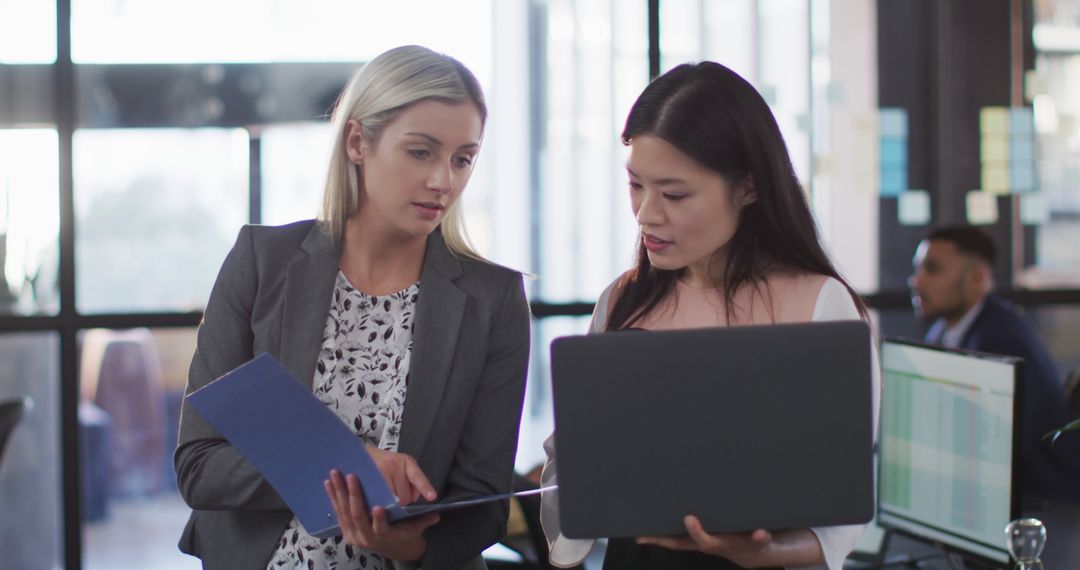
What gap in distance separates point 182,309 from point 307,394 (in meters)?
2.18

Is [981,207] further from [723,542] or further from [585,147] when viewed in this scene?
[723,542]

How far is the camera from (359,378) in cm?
170

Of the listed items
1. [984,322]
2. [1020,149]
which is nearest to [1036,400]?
[984,322]

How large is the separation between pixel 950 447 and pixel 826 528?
880 millimetres

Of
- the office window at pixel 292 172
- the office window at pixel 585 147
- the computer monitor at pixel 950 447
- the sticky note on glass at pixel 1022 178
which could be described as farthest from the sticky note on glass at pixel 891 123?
the office window at pixel 292 172

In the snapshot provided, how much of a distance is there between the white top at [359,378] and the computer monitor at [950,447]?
3.65ft

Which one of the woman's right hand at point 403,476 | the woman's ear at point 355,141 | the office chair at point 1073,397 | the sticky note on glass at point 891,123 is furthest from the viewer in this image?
the sticky note on glass at point 891,123

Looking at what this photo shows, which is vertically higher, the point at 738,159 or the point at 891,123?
the point at 891,123

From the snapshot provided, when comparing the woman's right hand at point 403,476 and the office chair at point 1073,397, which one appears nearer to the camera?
the woman's right hand at point 403,476

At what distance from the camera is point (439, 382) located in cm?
168

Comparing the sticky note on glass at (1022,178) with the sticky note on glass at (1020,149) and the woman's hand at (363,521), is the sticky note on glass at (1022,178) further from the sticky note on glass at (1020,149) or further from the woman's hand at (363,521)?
the woman's hand at (363,521)

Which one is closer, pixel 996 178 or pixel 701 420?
pixel 701 420

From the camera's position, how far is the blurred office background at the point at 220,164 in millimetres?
3357

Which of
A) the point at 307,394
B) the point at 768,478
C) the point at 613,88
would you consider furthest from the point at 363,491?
the point at 613,88
